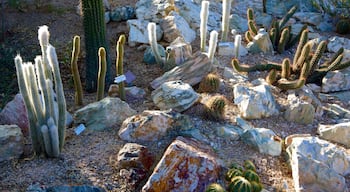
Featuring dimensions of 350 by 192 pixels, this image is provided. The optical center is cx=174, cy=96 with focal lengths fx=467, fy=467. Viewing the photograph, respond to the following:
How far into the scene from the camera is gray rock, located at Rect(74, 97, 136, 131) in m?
4.37

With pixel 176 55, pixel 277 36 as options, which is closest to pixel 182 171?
pixel 176 55

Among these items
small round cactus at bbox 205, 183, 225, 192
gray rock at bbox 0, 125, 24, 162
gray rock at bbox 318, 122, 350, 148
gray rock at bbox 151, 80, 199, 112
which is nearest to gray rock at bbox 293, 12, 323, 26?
gray rock at bbox 318, 122, 350, 148

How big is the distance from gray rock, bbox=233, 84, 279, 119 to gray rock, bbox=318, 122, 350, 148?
1.83 ft

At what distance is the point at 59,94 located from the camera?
367 centimetres

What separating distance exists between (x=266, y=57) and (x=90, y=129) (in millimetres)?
2901

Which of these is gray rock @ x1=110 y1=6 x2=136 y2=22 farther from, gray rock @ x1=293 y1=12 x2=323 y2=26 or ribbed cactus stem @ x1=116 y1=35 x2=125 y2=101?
gray rock @ x1=293 y1=12 x2=323 y2=26

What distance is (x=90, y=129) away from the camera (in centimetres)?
433

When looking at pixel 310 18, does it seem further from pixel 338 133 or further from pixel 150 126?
pixel 150 126

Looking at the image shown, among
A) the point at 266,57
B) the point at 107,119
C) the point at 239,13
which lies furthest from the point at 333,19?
the point at 107,119

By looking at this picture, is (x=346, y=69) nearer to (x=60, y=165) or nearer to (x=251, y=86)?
(x=251, y=86)

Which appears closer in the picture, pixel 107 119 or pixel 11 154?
pixel 11 154

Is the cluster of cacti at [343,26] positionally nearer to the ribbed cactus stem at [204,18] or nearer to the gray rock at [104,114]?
the ribbed cactus stem at [204,18]

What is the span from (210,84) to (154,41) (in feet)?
3.14

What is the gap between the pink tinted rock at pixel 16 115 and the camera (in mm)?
4363
